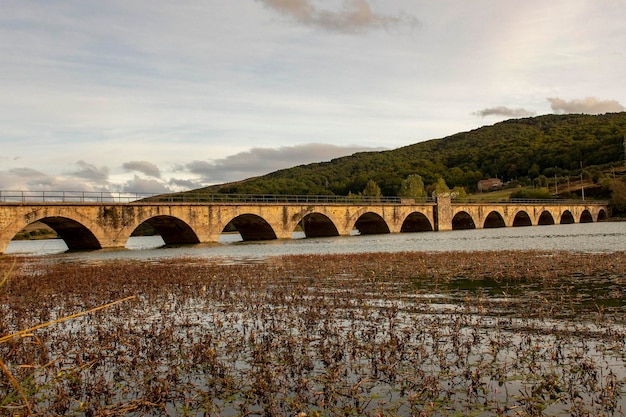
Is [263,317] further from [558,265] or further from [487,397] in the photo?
[558,265]

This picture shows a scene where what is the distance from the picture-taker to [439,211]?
70.6 metres

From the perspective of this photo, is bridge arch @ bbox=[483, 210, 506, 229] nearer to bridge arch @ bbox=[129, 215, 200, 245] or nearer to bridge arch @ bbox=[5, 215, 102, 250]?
bridge arch @ bbox=[129, 215, 200, 245]

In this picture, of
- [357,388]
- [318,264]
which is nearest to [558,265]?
[318,264]

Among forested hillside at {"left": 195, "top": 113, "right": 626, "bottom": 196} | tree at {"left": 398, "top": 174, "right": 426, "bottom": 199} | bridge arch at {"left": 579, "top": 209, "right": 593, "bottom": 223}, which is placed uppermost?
forested hillside at {"left": 195, "top": 113, "right": 626, "bottom": 196}

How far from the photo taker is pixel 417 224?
73.6m

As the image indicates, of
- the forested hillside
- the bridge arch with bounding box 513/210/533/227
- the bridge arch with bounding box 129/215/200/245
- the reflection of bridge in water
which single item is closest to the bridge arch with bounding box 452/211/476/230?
the reflection of bridge in water

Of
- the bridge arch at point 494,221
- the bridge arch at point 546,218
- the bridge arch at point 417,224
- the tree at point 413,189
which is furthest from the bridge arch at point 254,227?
the tree at point 413,189

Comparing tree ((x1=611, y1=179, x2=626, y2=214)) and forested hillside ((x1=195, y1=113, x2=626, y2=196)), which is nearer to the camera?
tree ((x1=611, y1=179, x2=626, y2=214))

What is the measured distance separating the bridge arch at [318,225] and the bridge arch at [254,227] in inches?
183

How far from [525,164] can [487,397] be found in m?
171

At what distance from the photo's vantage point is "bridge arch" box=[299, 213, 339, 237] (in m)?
59.2

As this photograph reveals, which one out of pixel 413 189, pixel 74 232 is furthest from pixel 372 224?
pixel 413 189

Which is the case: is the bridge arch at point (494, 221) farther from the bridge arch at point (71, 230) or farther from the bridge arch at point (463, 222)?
the bridge arch at point (71, 230)

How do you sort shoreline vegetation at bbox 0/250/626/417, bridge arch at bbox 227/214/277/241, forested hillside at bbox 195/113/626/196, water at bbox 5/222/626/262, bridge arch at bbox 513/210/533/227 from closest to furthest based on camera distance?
shoreline vegetation at bbox 0/250/626/417
water at bbox 5/222/626/262
bridge arch at bbox 227/214/277/241
bridge arch at bbox 513/210/533/227
forested hillside at bbox 195/113/626/196
